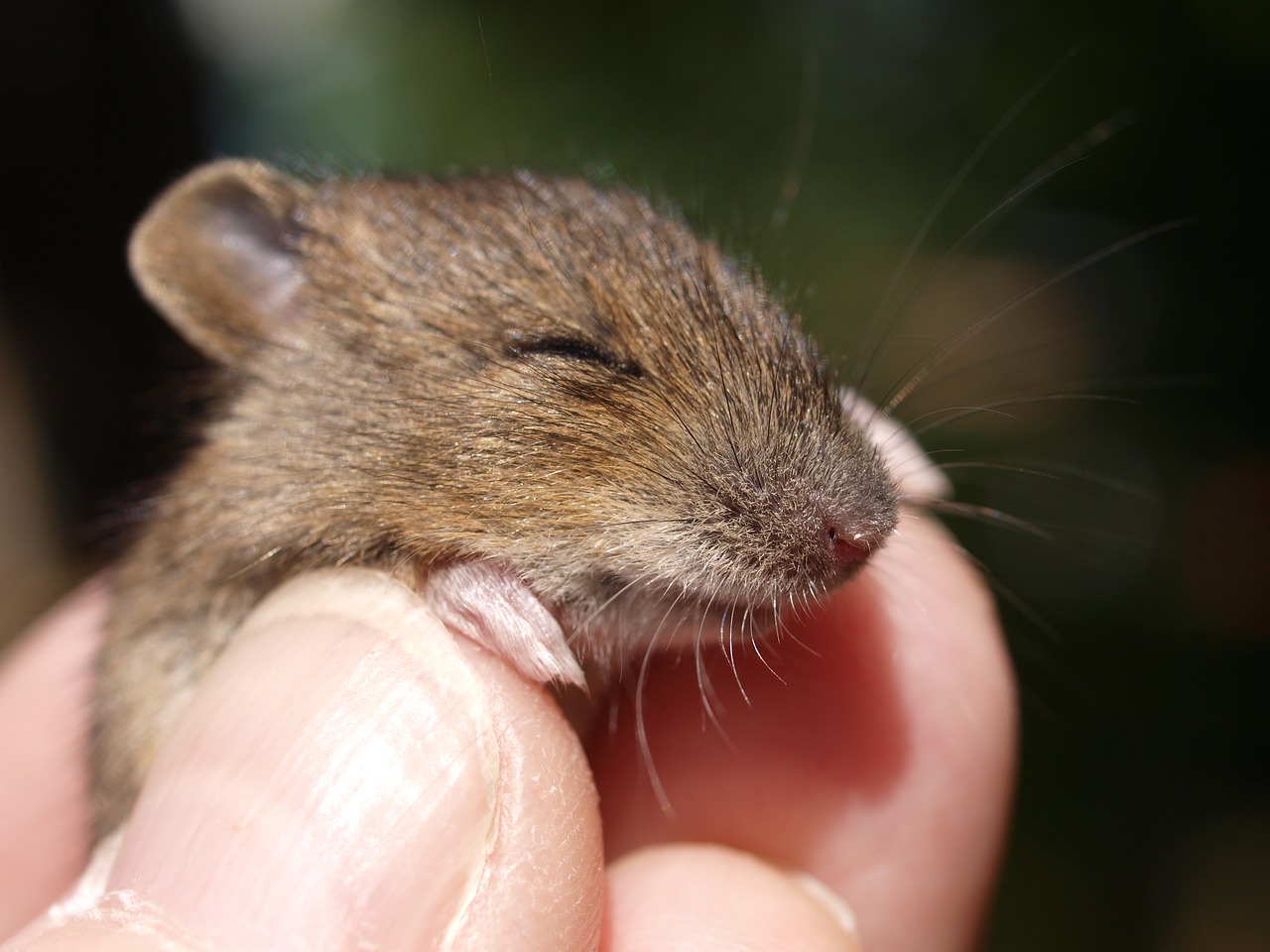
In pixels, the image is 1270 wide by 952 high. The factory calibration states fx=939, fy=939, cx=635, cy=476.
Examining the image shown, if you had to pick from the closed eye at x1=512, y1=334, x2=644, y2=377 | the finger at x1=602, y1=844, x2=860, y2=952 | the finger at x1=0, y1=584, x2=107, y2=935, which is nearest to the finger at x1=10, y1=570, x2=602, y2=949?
the finger at x1=602, y1=844, x2=860, y2=952

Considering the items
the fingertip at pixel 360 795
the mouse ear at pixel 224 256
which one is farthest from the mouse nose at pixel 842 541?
the mouse ear at pixel 224 256

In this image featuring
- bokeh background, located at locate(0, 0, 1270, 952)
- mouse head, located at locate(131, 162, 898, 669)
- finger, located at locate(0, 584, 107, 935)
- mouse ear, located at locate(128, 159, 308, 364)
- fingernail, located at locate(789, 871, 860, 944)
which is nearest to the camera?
mouse head, located at locate(131, 162, 898, 669)

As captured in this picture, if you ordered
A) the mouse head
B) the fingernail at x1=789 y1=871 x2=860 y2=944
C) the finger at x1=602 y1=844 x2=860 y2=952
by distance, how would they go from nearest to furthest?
the mouse head, the finger at x1=602 y1=844 x2=860 y2=952, the fingernail at x1=789 y1=871 x2=860 y2=944

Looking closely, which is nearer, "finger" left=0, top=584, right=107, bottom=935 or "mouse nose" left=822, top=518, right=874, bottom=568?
"mouse nose" left=822, top=518, right=874, bottom=568

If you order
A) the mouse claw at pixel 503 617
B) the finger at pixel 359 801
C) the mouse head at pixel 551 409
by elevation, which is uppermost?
the mouse head at pixel 551 409

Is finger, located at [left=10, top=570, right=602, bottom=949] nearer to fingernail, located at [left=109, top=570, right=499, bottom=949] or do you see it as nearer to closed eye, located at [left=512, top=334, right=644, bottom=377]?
fingernail, located at [left=109, top=570, right=499, bottom=949]

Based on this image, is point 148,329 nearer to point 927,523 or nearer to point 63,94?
point 63,94

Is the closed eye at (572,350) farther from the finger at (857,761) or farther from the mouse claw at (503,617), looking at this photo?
the finger at (857,761)
